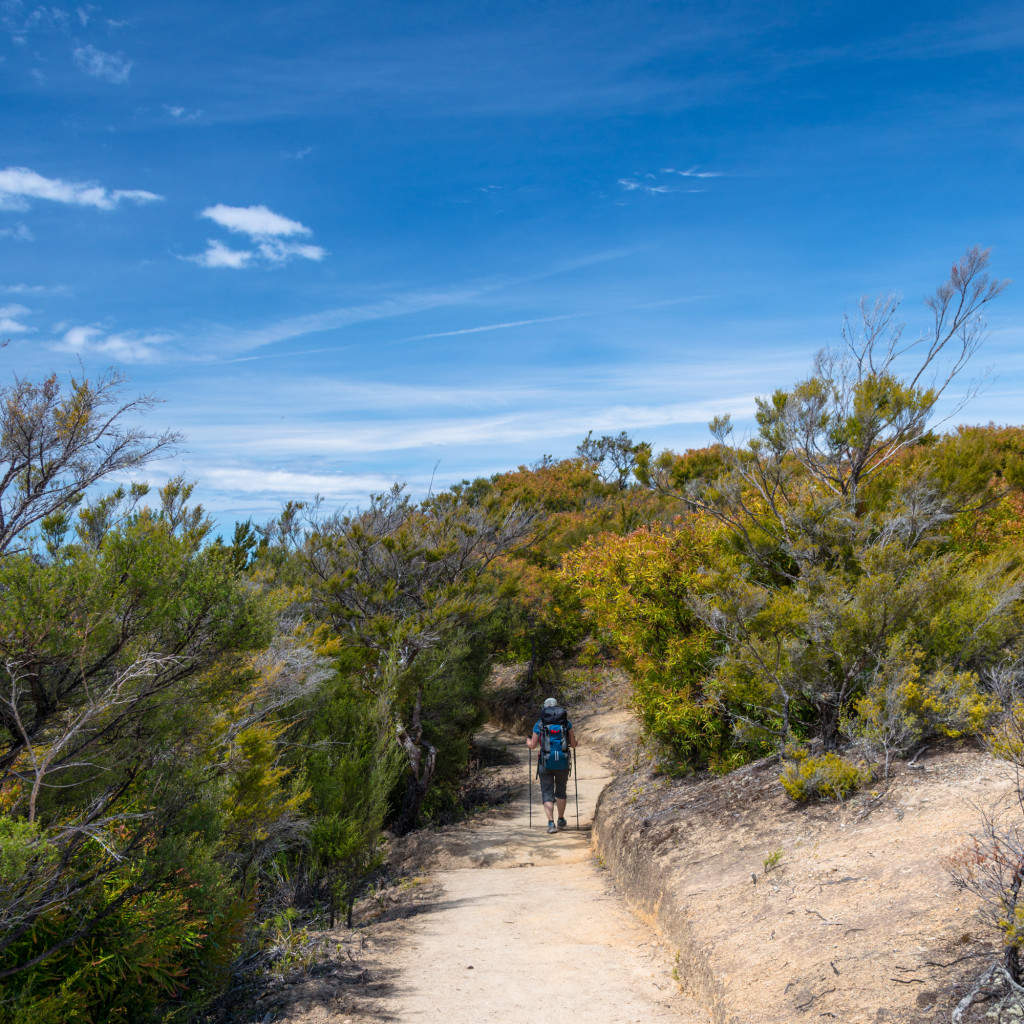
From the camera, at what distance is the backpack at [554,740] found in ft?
32.7

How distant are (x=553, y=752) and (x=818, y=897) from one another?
18.2 ft

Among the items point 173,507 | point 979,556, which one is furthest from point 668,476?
point 173,507

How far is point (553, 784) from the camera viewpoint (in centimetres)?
1037

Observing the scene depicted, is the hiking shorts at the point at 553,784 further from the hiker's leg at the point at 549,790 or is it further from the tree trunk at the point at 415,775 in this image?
the tree trunk at the point at 415,775

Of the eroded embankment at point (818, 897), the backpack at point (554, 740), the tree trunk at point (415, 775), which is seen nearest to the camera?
the eroded embankment at point (818, 897)

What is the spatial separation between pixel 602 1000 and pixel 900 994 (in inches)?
84.3

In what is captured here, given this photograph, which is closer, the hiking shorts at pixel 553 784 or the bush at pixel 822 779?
the bush at pixel 822 779

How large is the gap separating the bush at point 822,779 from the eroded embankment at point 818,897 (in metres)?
0.13

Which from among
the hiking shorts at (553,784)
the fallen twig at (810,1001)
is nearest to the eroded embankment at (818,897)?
the fallen twig at (810,1001)

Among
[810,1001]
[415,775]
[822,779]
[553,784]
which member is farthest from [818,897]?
[415,775]

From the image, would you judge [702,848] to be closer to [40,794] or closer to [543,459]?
[40,794]

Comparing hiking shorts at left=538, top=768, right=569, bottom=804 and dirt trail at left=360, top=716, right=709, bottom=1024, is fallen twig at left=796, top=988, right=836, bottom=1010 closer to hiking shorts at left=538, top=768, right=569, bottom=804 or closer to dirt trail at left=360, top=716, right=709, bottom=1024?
dirt trail at left=360, top=716, right=709, bottom=1024

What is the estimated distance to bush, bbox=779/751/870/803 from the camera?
227 inches

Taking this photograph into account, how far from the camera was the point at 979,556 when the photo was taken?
8094 millimetres
